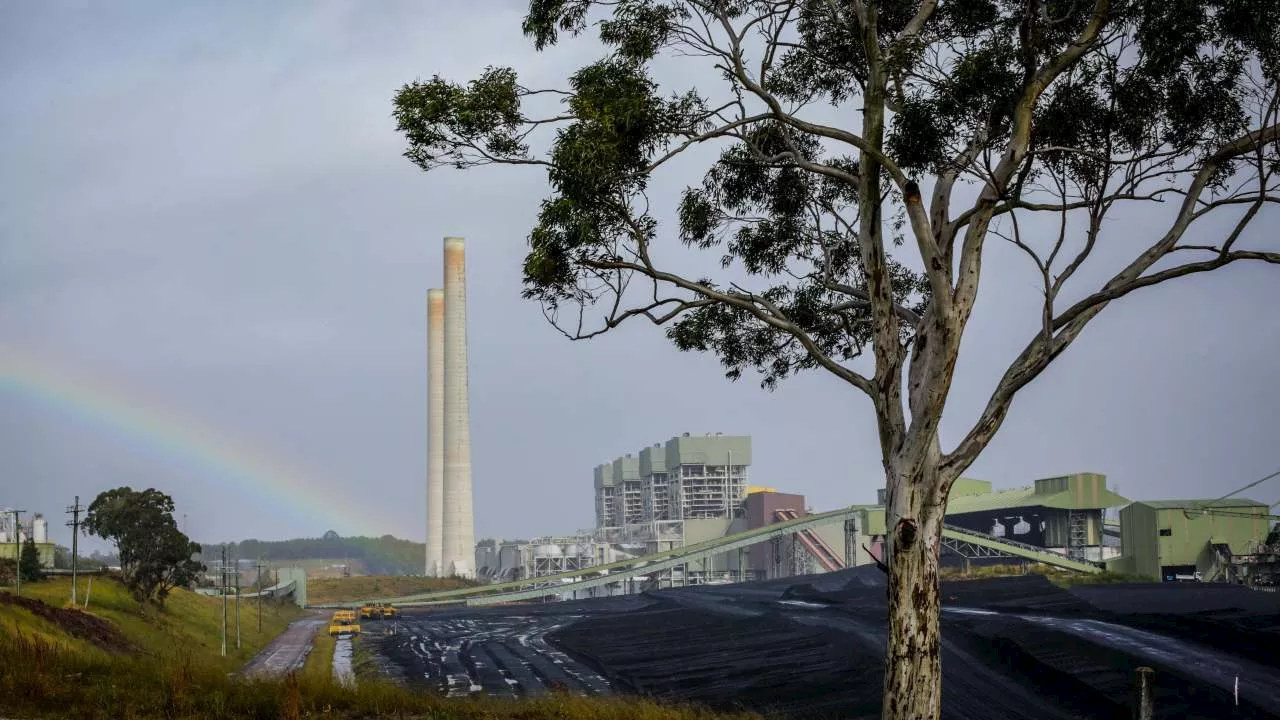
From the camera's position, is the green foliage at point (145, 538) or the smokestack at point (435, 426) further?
the smokestack at point (435, 426)

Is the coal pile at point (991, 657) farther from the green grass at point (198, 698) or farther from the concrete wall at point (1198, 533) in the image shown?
the green grass at point (198, 698)

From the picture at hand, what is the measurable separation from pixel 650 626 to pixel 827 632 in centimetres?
2024

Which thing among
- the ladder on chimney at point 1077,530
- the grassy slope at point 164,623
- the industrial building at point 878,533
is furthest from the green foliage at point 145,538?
the ladder on chimney at point 1077,530

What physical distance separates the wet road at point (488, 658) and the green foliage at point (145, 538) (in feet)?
45.6

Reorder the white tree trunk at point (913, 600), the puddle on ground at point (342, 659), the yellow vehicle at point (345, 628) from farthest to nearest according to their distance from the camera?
1. the yellow vehicle at point (345, 628)
2. the puddle on ground at point (342, 659)
3. the white tree trunk at point (913, 600)

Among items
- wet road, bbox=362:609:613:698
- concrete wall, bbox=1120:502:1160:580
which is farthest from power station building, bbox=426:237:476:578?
concrete wall, bbox=1120:502:1160:580

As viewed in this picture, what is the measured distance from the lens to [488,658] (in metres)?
59.6

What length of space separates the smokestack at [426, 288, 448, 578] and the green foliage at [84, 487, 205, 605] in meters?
75.6

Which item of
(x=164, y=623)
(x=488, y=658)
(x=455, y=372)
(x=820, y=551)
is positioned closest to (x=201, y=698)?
(x=488, y=658)

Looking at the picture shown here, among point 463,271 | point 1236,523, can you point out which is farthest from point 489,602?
point 1236,523

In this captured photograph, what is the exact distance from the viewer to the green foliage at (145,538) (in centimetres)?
7700

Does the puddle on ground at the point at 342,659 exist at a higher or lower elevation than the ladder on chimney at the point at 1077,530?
lower

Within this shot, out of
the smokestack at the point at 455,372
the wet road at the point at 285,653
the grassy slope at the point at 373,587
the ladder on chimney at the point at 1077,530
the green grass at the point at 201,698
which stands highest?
the smokestack at the point at 455,372

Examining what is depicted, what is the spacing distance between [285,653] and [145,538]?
13102mm
